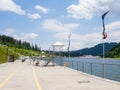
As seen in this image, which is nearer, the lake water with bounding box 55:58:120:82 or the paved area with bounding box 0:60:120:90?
the paved area with bounding box 0:60:120:90

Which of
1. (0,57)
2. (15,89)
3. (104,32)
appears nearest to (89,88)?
(15,89)

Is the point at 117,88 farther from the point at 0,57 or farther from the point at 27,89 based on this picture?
the point at 0,57

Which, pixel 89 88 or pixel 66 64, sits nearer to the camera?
pixel 89 88

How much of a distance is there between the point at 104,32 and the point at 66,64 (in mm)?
25792

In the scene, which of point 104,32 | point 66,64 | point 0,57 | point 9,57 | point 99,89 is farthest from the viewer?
point 9,57

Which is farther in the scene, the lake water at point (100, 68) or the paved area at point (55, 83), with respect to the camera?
the lake water at point (100, 68)

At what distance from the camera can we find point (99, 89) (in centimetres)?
1625

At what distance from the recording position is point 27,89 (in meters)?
16.7

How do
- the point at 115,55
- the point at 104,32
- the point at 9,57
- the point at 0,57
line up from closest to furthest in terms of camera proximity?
the point at 104,32
the point at 0,57
the point at 9,57
the point at 115,55

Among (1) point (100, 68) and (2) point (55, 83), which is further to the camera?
(1) point (100, 68)

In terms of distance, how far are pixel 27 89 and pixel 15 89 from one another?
62 centimetres

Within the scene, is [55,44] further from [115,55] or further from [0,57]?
[115,55]

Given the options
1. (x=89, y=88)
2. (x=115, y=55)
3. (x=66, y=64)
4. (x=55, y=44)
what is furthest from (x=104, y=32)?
(x=115, y=55)

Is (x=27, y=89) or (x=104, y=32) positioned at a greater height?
(x=104, y=32)
